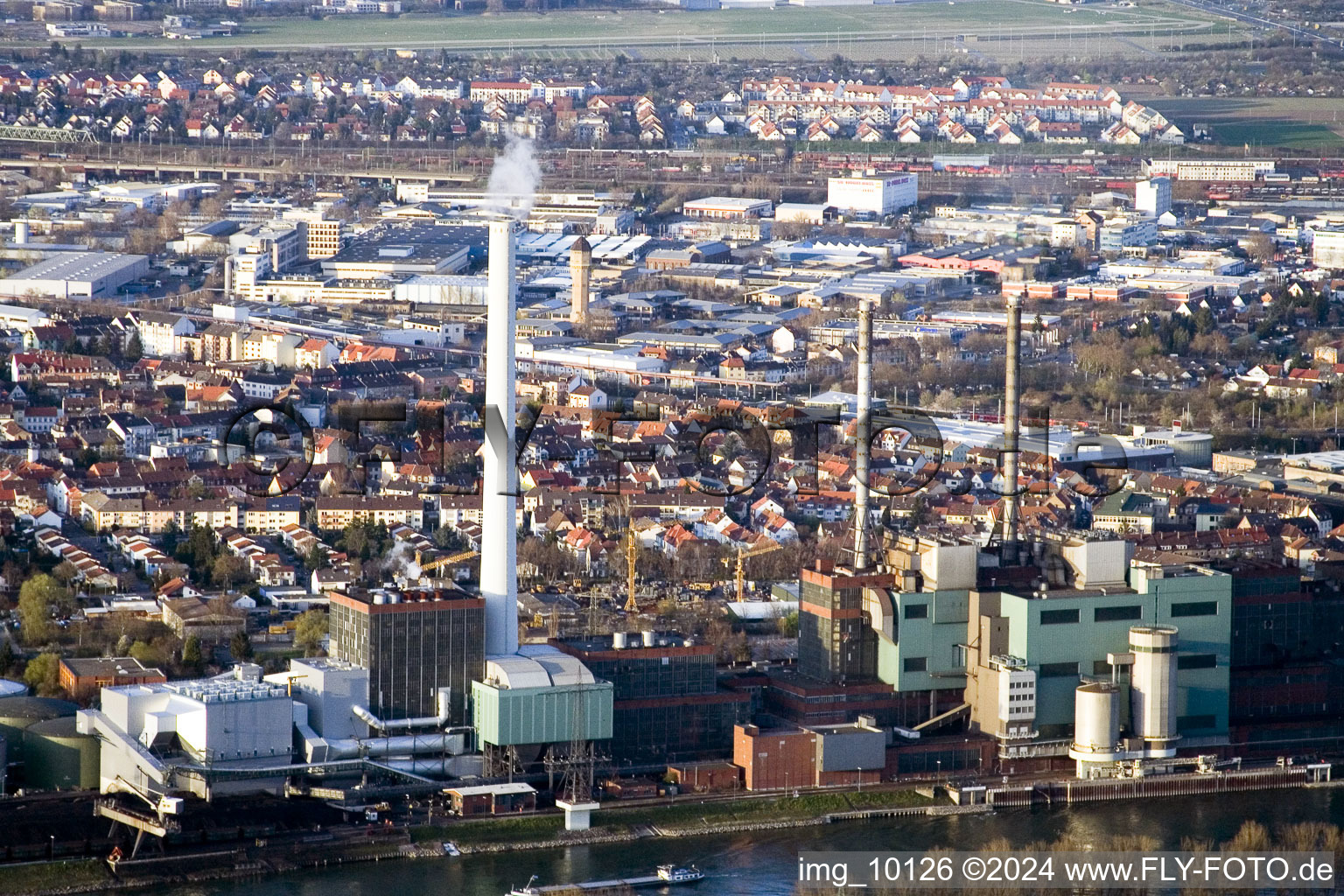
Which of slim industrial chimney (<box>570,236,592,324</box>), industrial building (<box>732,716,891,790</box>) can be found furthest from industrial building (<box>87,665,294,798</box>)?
slim industrial chimney (<box>570,236,592,324</box>)

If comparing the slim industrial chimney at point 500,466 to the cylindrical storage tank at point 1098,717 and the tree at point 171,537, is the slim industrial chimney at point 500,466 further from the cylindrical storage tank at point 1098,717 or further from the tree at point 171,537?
the tree at point 171,537

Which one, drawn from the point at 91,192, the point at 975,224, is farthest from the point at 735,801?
the point at 91,192

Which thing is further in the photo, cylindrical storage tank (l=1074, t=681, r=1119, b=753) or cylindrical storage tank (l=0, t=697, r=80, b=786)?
cylindrical storage tank (l=1074, t=681, r=1119, b=753)

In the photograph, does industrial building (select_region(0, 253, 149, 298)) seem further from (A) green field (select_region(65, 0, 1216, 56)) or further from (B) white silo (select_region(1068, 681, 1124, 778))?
(A) green field (select_region(65, 0, 1216, 56))

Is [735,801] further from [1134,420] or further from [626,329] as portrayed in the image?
[626,329]

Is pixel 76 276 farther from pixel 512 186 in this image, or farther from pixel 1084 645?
pixel 1084 645

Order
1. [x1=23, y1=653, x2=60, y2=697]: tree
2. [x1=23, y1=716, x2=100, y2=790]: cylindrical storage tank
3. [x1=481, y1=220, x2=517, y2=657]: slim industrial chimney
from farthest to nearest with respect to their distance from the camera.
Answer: [x1=23, y1=653, x2=60, y2=697]: tree → [x1=481, y1=220, x2=517, y2=657]: slim industrial chimney → [x1=23, y1=716, x2=100, y2=790]: cylindrical storage tank
